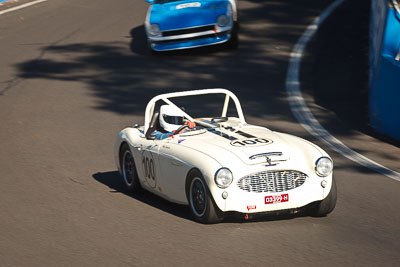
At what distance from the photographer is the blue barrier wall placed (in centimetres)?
1336

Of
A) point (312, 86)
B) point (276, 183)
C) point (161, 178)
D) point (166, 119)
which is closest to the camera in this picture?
point (276, 183)

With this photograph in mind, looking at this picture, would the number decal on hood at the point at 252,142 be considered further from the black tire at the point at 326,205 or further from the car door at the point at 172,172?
the black tire at the point at 326,205

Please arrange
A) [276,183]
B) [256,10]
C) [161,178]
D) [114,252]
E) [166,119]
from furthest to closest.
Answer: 1. [256,10]
2. [166,119]
3. [161,178]
4. [276,183]
5. [114,252]

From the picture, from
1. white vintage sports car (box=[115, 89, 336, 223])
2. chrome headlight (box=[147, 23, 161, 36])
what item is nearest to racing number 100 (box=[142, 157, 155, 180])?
white vintage sports car (box=[115, 89, 336, 223])

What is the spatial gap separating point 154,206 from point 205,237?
5.05ft

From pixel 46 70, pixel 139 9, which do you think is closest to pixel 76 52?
pixel 46 70

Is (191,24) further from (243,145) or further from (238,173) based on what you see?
(238,173)

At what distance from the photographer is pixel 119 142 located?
1071 centimetres

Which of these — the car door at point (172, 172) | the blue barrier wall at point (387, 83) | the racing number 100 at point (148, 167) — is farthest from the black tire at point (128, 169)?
the blue barrier wall at point (387, 83)

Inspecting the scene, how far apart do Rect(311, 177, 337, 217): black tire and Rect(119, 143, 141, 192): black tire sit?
2.39m

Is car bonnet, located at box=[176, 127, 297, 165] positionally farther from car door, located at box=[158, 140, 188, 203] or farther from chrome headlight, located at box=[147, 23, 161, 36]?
chrome headlight, located at box=[147, 23, 161, 36]

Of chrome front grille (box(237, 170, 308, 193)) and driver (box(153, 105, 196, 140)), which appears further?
driver (box(153, 105, 196, 140))

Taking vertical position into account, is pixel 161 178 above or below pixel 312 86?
above

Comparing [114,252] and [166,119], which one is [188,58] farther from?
[114,252]
